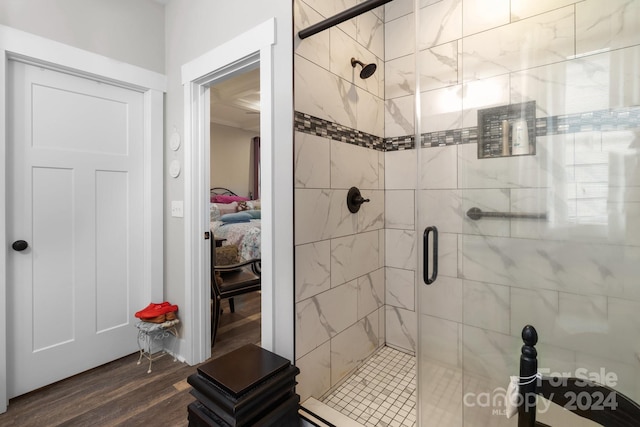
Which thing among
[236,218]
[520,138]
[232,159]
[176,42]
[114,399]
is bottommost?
[114,399]

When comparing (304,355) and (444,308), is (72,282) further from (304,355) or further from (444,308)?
(444,308)

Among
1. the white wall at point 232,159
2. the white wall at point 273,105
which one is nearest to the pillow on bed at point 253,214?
the white wall at point 232,159

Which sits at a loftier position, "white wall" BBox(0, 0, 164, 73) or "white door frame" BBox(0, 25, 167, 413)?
"white wall" BBox(0, 0, 164, 73)

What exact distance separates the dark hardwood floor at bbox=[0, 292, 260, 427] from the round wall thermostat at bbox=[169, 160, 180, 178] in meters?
1.40

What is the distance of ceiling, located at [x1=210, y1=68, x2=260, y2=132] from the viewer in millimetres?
3748

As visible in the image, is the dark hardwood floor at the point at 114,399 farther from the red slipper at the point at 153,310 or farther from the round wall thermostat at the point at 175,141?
the round wall thermostat at the point at 175,141

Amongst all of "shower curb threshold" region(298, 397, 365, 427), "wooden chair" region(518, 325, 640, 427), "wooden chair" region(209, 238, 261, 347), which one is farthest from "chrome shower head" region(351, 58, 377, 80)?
"shower curb threshold" region(298, 397, 365, 427)

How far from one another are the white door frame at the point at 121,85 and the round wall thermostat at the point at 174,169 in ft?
0.37

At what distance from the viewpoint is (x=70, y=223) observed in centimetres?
200

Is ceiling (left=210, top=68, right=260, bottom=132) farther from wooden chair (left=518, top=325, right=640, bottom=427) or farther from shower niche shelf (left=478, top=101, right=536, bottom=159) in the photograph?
wooden chair (left=518, top=325, right=640, bottom=427)

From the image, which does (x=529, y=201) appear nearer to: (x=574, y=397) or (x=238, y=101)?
(x=574, y=397)

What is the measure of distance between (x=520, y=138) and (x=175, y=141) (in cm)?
223

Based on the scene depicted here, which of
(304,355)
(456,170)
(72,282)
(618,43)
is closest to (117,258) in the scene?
(72,282)

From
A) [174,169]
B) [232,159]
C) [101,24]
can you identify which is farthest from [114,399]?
[232,159]
